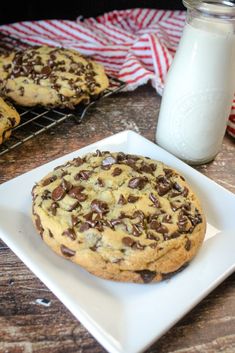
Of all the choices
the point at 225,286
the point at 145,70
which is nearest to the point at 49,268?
the point at 225,286

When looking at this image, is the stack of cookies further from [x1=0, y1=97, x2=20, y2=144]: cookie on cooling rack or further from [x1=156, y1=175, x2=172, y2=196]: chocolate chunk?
[x1=156, y1=175, x2=172, y2=196]: chocolate chunk

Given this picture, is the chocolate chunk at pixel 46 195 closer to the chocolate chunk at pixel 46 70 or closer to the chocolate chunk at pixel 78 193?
the chocolate chunk at pixel 78 193

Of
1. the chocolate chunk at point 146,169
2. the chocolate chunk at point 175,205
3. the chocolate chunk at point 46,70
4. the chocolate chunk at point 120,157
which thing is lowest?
the chocolate chunk at point 175,205

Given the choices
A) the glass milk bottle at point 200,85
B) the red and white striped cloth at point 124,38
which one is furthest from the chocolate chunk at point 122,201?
the red and white striped cloth at point 124,38

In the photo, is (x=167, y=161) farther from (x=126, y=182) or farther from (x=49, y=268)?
(x=49, y=268)

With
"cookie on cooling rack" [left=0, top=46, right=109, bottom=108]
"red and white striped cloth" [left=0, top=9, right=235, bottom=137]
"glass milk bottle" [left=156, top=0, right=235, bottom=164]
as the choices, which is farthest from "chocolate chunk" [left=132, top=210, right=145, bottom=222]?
"red and white striped cloth" [left=0, top=9, right=235, bottom=137]

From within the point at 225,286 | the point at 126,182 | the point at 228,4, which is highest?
the point at 228,4

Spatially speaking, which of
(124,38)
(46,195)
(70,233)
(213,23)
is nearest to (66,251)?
(70,233)
